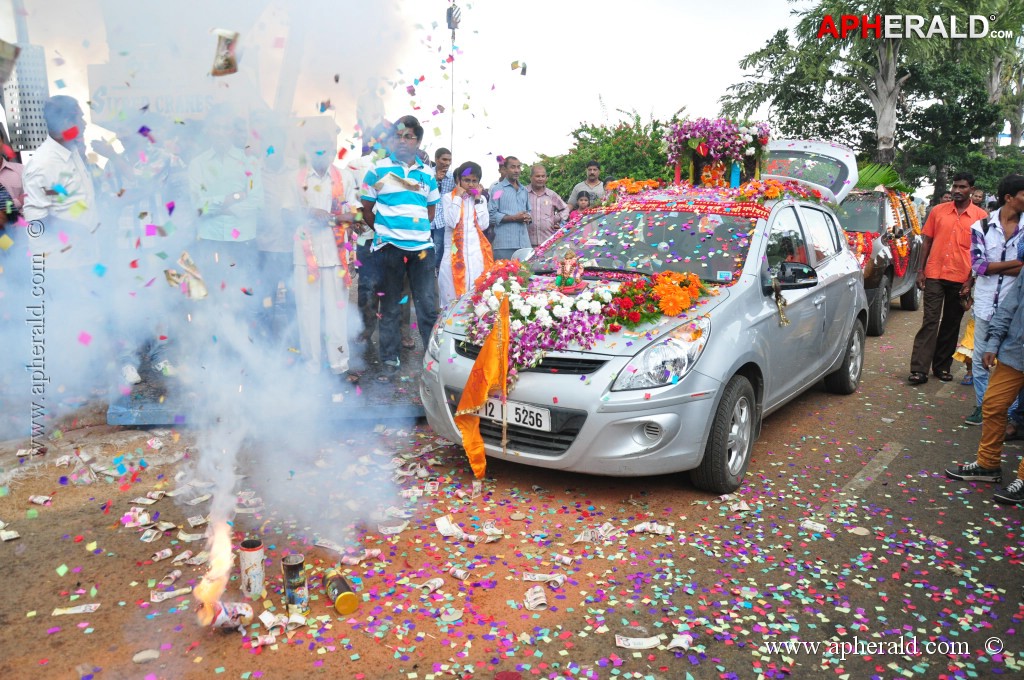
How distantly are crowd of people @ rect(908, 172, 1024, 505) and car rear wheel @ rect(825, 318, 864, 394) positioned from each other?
0.82 meters

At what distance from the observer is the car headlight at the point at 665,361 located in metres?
4.40

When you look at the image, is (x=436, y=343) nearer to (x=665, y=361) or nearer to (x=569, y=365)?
(x=569, y=365)

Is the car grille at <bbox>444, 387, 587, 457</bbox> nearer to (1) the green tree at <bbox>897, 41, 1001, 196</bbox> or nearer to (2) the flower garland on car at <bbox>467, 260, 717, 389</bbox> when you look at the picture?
(2) the flower garland on car at <bbox>467, 260, 717, 389</bbox>

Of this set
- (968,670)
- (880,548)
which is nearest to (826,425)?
(880,548)

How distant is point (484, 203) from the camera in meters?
8.34

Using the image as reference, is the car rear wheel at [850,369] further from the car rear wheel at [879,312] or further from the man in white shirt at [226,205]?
the man in white shirt at [226,205]

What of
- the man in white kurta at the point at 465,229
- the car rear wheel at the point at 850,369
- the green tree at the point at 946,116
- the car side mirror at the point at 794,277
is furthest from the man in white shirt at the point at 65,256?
the green tree at the point at 946,116

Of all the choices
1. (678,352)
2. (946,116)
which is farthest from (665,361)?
(946,116)

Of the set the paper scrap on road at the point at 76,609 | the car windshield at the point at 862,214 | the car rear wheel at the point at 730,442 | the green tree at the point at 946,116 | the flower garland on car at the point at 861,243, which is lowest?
the paper scrap on road at the point at 76,609

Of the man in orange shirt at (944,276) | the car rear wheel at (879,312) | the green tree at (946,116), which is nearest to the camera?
the man in orange shirt at (944,276)

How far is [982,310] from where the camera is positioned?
640 cm

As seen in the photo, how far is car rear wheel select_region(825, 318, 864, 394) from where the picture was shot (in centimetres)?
718

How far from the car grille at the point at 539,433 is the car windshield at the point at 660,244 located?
1.41m

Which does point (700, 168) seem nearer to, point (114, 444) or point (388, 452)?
point (388, 452)
